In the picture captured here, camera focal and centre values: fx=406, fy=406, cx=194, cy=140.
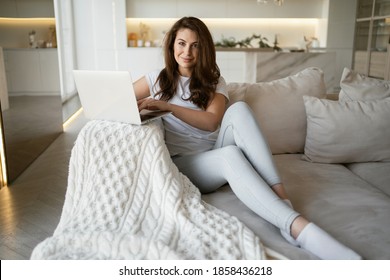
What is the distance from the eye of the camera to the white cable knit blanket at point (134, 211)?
3.67ft

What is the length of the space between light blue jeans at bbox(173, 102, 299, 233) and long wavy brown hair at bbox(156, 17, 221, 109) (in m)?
0.22

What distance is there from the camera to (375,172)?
1.85m

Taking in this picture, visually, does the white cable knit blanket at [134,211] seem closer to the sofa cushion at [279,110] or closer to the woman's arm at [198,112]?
the woman's arm at [198,112]

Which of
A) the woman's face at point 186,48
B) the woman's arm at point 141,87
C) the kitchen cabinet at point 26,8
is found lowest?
the woman's arm at point 141,87

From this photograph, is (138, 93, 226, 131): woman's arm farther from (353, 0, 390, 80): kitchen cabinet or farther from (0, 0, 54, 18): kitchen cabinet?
(353, 0, 390, 80): kitchen cabinet

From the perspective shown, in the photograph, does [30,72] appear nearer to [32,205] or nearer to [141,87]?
[32,205]

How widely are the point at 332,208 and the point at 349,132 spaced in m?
0.58

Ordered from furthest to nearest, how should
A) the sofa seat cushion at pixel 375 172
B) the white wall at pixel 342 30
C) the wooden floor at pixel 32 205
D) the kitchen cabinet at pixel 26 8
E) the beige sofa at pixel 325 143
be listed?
the white wall at pixel 342 30 → the kitchen cabinet at pixel 26 8 → the wooden floor at pixel 32 205 → the sofa seat cushion at pixel 375 172 → the beige sofa at pixel 325 143

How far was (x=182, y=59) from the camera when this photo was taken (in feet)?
5.91

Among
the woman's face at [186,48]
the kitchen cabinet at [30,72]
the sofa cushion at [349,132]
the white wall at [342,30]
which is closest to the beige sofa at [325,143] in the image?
the sofa cushion at [349,132]

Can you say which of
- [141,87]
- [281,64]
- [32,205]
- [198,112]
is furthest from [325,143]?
[281,64]

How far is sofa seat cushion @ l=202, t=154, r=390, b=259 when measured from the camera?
123 centimetres
